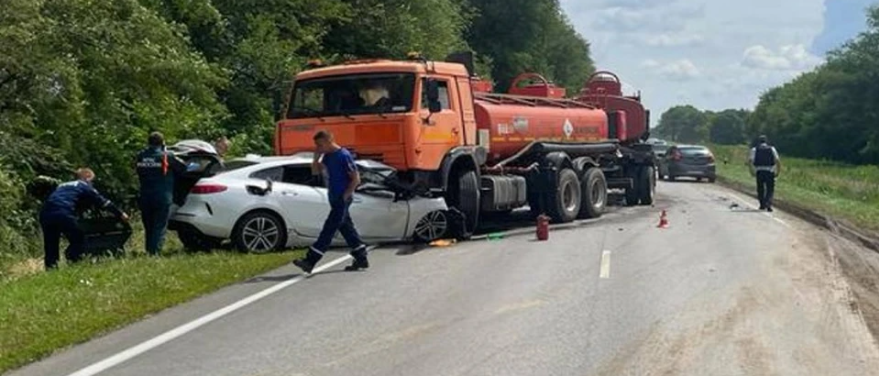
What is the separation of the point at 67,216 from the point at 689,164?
104 ft

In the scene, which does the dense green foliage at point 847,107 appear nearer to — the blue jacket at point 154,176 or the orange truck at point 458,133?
the orange truck at point 458,133

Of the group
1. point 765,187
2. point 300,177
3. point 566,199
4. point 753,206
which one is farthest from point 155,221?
point 753,206

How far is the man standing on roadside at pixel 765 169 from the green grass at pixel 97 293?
44.1ft

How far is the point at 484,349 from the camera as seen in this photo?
8.36 meters

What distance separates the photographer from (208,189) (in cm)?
1488

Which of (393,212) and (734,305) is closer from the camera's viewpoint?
(734,305)

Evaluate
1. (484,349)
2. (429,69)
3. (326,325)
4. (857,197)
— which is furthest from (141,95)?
(857,197)

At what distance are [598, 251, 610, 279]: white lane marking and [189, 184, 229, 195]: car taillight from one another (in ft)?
16.4

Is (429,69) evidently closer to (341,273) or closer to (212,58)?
(341,273)

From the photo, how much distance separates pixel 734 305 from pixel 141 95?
12.9m

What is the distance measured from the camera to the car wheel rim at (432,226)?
16750 mm

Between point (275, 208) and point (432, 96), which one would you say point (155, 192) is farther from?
point (432, 96)

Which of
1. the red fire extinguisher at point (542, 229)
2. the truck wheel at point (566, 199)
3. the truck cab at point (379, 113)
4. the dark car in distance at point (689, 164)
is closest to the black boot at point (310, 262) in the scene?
the truck cab at point (379, 113)

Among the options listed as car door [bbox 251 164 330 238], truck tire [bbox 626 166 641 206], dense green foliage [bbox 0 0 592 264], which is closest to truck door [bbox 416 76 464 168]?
car door [bbox 251 164 330 238]
